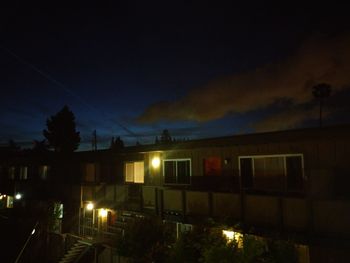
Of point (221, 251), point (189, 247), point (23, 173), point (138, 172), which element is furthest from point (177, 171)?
point (23, 173)

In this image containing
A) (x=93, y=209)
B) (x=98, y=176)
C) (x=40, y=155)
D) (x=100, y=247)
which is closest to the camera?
(x=100, y=247)

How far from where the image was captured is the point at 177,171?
57.6 ft

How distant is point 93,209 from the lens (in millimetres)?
19781

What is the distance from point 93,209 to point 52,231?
13.6 feet

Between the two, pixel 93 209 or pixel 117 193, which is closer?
pixel 117 193

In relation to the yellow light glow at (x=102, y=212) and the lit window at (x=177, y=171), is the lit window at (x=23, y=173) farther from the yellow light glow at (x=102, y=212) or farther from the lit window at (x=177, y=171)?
the lit window at (x=177, y=171)

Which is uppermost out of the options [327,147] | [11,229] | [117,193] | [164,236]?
[327,147]

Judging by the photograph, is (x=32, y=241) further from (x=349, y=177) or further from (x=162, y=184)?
(x=349, y=177)

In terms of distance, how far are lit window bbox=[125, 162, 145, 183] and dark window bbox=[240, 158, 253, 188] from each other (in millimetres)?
8521

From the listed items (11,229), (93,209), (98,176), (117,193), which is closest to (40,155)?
(11,229)

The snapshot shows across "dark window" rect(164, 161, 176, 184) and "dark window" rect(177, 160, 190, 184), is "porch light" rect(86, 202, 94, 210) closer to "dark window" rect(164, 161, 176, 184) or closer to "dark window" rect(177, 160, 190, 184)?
"dark window" rect(164, 161, 176, 184)

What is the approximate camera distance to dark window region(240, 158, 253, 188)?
14070mm

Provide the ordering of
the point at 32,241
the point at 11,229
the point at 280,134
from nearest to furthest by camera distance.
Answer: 1. the point at 280,134
2. the point at 32,241
3. the point at 11,229

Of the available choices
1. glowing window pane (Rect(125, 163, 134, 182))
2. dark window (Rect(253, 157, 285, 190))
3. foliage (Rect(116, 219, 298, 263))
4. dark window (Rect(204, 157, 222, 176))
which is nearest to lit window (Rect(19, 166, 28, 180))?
glowing window pane (Rect(125, 163, 134, 182))
